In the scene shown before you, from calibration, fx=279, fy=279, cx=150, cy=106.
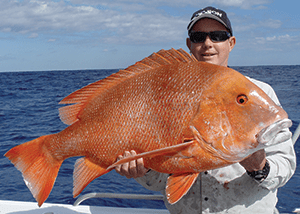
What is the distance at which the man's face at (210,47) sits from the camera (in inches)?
95.3

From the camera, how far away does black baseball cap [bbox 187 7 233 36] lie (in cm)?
242

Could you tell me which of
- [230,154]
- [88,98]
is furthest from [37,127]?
[230,154]

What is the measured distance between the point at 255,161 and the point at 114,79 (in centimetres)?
111

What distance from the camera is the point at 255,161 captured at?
185 centimetres

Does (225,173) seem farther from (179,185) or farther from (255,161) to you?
(179,185)

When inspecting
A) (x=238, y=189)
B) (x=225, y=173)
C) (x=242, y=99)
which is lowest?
(x=238, y=189)

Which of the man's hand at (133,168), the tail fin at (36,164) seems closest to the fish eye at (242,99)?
the man's hand at (133,168)

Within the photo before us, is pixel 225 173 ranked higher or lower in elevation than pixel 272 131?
lower

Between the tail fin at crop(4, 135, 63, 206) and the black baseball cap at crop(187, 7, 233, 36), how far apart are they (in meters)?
1.56

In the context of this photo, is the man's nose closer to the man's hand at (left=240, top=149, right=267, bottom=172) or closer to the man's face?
the man's face

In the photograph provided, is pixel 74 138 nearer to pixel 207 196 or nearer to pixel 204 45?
pixel 207 196

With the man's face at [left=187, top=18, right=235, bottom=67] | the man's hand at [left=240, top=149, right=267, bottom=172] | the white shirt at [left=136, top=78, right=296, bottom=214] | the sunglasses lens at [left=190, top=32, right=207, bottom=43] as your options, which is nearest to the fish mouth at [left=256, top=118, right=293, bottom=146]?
the man's hand at [left=240, top=149, right=267, bottom=172]

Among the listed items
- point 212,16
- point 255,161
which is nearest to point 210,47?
point 212,16

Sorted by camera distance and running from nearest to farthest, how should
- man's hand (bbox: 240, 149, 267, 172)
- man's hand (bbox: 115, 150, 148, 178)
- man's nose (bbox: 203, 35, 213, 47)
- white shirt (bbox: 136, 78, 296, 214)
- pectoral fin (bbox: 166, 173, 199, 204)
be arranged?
pectoral fin (bbox: 166, 173, 199, 204) < man's hand (bbox: 240, 149, 267, 172) < man's hand (bbox: 115, 150, 148, 178) < white shirt (bbox: 136, 78, 296, 214) < man's nose (bbox: 203, 35, 213, 47)
